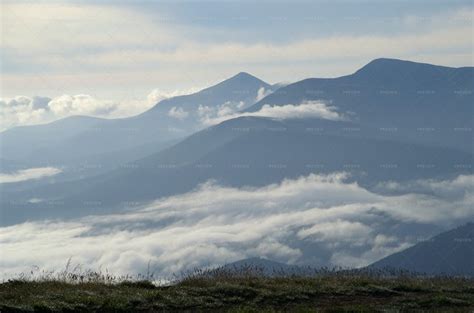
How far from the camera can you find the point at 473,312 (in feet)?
59.1

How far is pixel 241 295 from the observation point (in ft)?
68.3

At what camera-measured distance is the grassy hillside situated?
60.7ft

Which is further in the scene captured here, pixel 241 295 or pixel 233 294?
pixel 233 294

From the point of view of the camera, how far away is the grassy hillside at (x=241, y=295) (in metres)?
18.5

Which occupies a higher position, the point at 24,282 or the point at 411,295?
the point at 24,282

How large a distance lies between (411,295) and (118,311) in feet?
33.9

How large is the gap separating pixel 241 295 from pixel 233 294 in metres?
0.29

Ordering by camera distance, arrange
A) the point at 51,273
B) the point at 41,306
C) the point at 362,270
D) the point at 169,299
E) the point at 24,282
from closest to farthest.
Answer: the point at 41,306 → the point at 169,299 → the point at 24,282 → the point at 51,273 → the point at 362,270

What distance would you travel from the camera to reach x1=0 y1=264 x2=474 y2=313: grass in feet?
61.0

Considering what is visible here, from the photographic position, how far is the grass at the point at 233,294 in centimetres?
1859

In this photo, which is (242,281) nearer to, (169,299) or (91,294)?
(169,299)

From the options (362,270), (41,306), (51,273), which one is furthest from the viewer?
(362,270)

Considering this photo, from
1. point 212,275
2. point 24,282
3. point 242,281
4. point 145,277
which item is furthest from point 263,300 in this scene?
point 24,282

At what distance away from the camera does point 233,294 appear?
2094 cm
